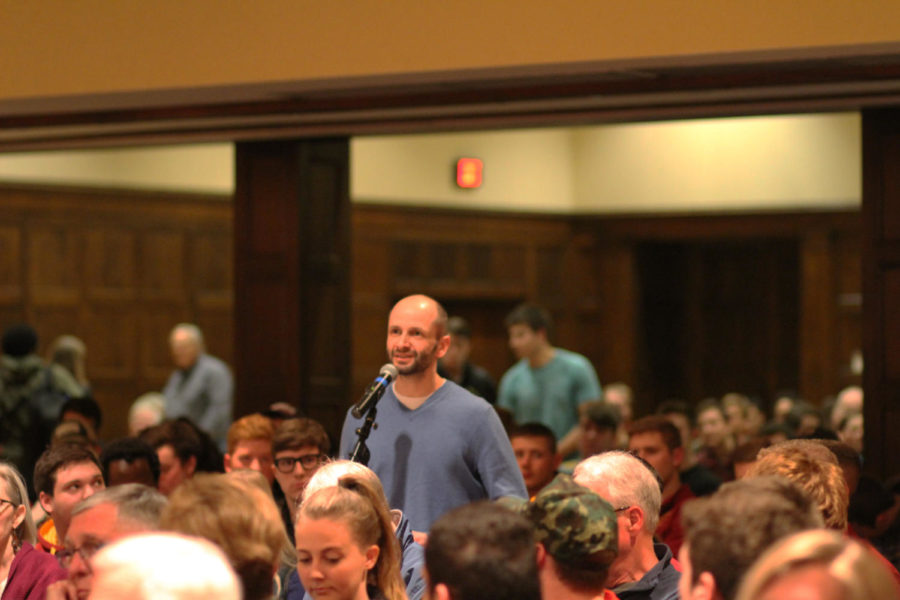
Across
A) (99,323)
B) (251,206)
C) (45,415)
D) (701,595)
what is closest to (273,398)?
(251,206)

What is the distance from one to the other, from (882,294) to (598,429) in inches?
65.9

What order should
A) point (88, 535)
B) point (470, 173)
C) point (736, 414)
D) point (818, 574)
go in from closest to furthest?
1. point (818, 574)
2. point (88, 535)
3. point (736, 414)
4. point (470, 173)

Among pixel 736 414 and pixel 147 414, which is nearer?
pixel 147 414

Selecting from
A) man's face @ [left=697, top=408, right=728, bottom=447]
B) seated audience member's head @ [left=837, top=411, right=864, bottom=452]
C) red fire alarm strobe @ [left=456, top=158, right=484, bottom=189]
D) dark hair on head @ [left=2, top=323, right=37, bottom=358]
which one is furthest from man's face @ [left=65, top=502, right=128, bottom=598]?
red fire alarm strobe @ [left=456, top=158, right=484, bottom=189]

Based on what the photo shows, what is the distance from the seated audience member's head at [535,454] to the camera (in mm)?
5566

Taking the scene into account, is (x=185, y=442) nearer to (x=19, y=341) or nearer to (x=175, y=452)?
(x=175, y=452)

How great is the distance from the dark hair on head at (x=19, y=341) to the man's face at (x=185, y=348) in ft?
3.43

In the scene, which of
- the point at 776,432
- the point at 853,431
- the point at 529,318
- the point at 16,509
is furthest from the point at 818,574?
the point at 529,318

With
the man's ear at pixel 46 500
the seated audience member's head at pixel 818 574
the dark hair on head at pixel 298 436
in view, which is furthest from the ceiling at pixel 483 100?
the seated audience member's head at pixel 818 574

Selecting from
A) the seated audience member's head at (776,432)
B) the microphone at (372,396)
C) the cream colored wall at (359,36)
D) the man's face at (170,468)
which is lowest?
the seated audience member's head at (776,432)

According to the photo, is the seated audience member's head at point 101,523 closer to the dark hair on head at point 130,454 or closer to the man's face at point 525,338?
the dark hair on head at point 130,454

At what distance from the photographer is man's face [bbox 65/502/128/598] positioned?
287 centimetres

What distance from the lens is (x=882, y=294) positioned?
19.3 feet

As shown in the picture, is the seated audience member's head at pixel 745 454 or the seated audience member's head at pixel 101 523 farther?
the seated audience member's head at pixel 745 454
